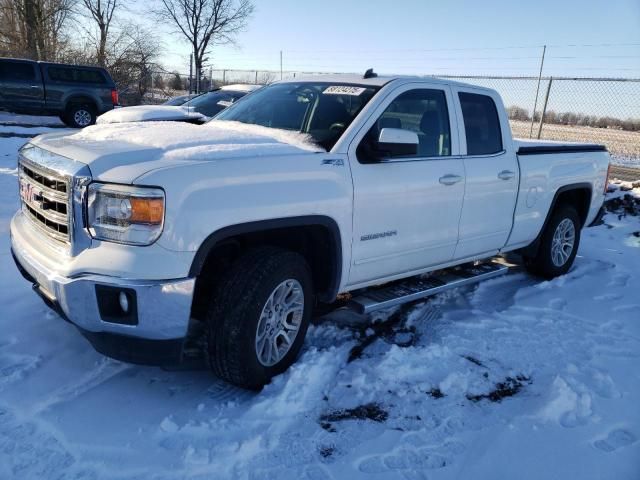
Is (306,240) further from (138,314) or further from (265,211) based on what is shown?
(138,314)

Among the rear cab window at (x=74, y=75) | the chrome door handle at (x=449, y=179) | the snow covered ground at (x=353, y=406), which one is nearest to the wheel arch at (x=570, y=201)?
the snow covered ground at (x=353, y=406)

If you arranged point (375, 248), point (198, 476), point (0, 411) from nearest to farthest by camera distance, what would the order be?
point (198, 476)
point (0, 411)
point (375, 248)

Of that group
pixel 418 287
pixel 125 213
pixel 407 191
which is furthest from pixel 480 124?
pixel 125 213

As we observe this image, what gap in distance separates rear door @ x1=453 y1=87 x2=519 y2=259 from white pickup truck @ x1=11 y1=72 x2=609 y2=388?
0.06ft

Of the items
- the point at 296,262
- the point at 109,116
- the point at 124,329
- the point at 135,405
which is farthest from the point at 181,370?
the point at 109,116

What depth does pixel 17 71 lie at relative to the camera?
15.6 m

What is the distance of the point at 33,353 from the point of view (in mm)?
3371

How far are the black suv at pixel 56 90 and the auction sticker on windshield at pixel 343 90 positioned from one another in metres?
14.4

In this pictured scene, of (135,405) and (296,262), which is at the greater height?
(296,262)

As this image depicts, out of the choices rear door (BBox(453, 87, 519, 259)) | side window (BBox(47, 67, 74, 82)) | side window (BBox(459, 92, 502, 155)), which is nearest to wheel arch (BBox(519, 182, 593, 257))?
rear door (BBox(453, 87, 519, 259))

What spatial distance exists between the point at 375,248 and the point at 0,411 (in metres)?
2.33

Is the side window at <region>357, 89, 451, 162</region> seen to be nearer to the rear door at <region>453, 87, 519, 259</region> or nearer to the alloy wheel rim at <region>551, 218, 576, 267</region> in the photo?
the rear door at <region>453, 87, 519, 259</region>

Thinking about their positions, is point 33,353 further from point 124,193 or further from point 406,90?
point 406,90

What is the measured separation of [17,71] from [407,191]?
1560 cm
